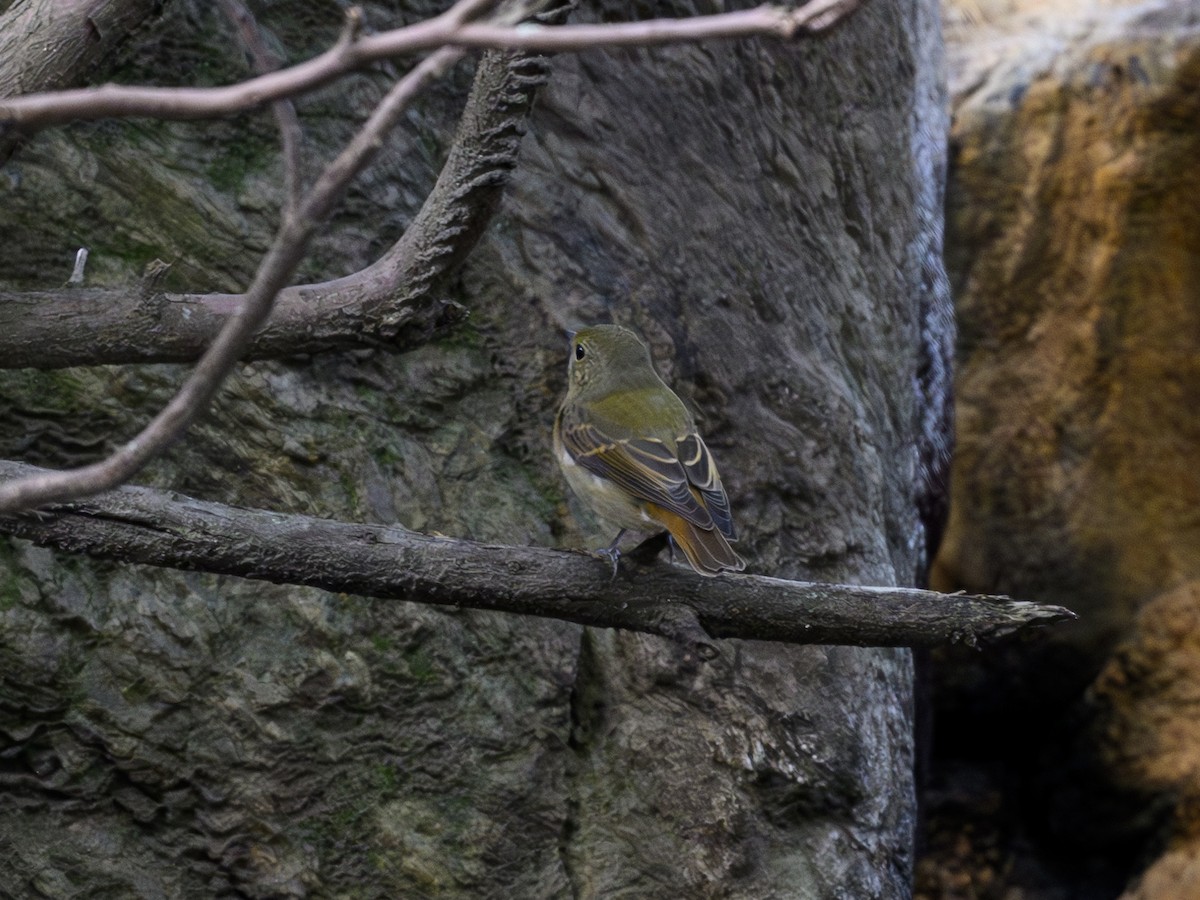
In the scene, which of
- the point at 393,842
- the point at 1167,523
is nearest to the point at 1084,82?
the point at 1167,523

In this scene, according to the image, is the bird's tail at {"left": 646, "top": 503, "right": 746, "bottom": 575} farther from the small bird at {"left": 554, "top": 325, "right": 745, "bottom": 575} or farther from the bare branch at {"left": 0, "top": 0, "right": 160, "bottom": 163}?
the bare branch at {"left": 0, "top": 0, "right": 160, "bottom": 163}

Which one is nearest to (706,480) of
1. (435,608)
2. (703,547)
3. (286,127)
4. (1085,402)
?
(703,547)

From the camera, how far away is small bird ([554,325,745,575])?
3.35m

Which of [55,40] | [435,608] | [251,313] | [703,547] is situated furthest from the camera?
[435,608]

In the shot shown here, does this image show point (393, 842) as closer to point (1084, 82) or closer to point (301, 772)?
point (301, 772)

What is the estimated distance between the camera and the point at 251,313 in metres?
1.63

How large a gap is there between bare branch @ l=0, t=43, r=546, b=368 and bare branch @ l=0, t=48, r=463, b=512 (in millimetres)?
1187

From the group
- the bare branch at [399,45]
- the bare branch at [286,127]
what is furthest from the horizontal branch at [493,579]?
the bare branch at [399,45]

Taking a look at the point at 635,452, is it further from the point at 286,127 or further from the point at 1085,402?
the point at 1085,402

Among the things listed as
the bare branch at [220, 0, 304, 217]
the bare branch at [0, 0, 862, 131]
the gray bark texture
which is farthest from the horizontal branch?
the bare branch at [0, 0, 862, 131]

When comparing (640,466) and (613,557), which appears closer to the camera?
(613,557)

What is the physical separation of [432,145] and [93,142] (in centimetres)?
102

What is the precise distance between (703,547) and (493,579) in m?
0.59

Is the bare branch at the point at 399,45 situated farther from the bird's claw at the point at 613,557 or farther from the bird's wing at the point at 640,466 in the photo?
the bird's wing at the point at 640,466
